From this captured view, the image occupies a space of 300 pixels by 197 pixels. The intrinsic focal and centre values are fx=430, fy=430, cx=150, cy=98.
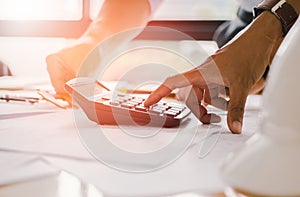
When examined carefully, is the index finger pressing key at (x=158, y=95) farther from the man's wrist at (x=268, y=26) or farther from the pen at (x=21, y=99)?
the pen at (x=21, y=99)

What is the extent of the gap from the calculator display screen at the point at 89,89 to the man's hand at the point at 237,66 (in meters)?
0.11

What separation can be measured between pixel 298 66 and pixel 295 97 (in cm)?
2

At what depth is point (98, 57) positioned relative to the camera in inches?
51.4

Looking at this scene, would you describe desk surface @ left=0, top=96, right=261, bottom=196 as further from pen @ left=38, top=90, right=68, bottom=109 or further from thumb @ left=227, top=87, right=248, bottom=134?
pen @ left=38, top=90, right=68, bottom=109

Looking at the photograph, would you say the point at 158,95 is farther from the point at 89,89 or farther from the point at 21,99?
the point at 21,99

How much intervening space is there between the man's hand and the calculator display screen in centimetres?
11

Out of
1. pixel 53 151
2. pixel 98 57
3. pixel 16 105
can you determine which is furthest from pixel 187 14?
pixel 53 151

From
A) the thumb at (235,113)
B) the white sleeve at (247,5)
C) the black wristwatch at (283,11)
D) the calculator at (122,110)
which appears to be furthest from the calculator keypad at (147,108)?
the white sleeve at (247,5)

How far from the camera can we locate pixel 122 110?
75 centimetres

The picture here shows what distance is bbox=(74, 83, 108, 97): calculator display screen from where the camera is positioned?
0.78 m

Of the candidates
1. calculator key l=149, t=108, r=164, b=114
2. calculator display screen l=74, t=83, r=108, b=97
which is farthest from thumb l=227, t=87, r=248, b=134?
calculator display screen l=74, t=83, r=108, b=97

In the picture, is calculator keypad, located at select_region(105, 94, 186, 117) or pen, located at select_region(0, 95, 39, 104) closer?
calculator keypad, located at select_region(105, 94, 186, 117)

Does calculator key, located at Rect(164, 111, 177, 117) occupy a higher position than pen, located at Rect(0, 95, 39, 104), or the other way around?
calculator key, located at Rect(164, 111, 177, 117)

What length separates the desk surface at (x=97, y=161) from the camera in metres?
0.44
